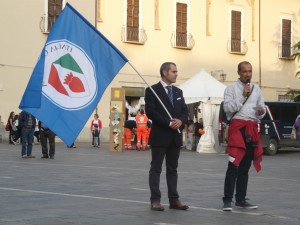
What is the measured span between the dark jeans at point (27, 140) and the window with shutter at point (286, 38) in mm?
27973

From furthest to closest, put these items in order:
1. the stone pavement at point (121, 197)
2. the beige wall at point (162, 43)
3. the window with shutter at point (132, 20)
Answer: the window with shutter at point (132, 20) < the beige wall at point (162, 43) < the stone pavement at point (121, 197)

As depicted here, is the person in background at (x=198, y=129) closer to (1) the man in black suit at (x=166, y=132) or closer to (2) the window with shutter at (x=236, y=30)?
(2) the window with shutter at (x=236, y=30)

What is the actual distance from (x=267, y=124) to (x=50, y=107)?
820 inches

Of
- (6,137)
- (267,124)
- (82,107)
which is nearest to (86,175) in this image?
(82,107)

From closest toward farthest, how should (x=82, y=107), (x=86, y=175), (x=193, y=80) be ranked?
1. (x=82, y=107)
2. (x=86, y=175)
3. (x=193, y=80)

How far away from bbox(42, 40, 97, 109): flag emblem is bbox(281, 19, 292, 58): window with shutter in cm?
3945

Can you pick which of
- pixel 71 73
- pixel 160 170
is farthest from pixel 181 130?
pixel 71 73

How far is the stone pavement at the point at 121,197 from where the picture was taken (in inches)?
377

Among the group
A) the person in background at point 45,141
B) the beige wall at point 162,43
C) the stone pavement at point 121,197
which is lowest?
the stone pavement at point 121,197

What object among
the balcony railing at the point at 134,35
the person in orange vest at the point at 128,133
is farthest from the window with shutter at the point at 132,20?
the person in orange vest at the point at 128,133

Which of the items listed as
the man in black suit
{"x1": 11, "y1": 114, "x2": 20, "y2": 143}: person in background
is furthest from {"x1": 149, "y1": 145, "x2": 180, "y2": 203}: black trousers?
{"x1": 11, "y1": 114, "x2": 20, "y2": 143}: person in background

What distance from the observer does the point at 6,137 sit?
126ft

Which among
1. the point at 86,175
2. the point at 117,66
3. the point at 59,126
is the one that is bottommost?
the point at 86,175

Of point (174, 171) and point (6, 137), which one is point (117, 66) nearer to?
point (174, 171)
